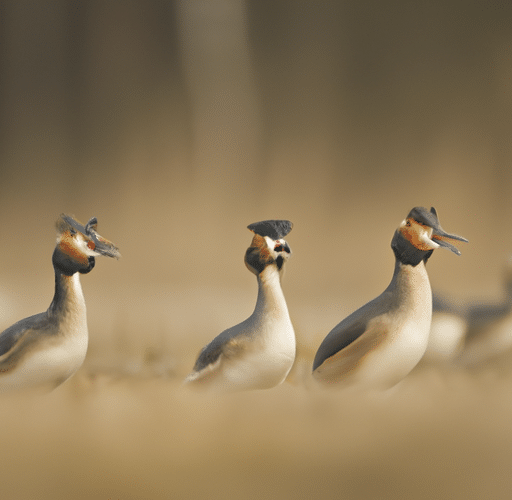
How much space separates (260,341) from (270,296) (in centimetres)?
9

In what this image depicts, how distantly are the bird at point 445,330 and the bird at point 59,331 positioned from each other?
2.17 ft

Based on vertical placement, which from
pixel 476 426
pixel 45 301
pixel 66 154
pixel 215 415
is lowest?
pixel 476 426

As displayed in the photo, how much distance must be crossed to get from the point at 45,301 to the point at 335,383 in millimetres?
617

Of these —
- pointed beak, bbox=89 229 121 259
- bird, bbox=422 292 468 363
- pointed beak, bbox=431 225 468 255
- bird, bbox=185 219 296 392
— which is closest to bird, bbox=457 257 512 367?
bird, bbox=422 292 468 363

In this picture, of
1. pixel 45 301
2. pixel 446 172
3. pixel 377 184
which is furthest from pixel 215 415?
pixel 446 172

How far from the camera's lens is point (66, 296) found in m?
1.06

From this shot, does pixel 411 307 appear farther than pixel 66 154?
No

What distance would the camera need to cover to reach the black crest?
1.05 meters

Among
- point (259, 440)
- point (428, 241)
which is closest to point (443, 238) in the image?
point (428, 241)

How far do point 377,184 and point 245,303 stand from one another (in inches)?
14.3

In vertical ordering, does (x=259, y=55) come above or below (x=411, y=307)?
above

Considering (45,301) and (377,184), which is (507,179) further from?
(45,301)

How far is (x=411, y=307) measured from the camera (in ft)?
3.26

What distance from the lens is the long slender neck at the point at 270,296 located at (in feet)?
3.41
